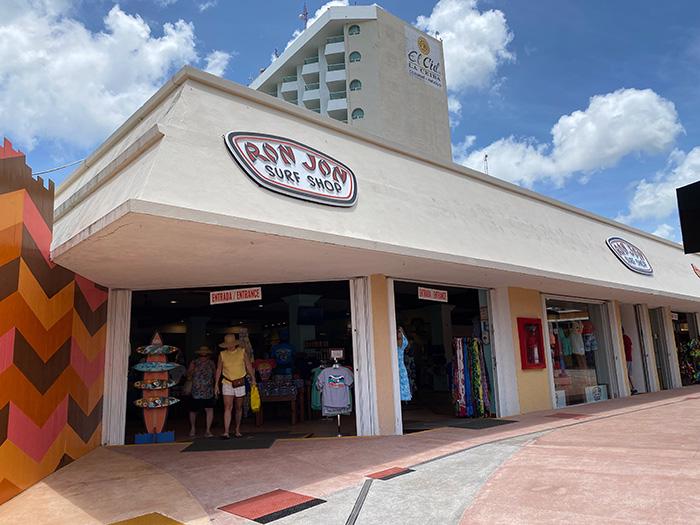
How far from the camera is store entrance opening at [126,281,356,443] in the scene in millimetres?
9086

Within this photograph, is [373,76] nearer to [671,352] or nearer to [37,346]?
[671,352]

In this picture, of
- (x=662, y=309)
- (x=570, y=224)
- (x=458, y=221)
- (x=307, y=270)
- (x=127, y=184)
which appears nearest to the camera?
(x=127, y=184)

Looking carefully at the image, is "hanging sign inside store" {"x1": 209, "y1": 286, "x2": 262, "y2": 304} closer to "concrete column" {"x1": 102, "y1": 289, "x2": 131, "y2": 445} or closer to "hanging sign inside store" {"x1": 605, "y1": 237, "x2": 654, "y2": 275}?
"concrete column" {"x1": 102, "y1": 289, "x2": 131, "y2": 445}

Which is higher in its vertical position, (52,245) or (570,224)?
(570,224)

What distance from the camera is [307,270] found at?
314 inches

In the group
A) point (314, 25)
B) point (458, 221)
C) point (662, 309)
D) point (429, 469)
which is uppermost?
point (314, 25)

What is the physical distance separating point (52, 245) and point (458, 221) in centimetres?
602

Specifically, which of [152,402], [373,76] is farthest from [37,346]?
[373,76]

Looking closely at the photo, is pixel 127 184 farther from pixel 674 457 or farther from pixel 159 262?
pixel 674 457

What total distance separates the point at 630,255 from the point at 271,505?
1252 centimetres

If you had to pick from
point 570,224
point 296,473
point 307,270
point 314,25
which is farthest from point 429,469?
point 314,25

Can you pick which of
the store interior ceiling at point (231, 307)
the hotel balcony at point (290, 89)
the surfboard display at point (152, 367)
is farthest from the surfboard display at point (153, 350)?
the hotel balcony at point (290, 89)

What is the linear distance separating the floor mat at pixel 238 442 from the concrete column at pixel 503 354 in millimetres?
4128

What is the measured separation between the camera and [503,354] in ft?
35.3
